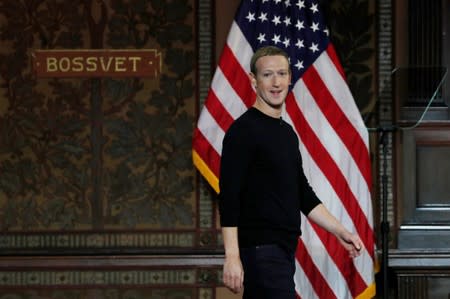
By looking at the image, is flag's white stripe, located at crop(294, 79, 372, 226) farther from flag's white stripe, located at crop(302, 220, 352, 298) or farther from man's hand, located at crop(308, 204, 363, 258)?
man's hand, located at crop(308, 204, 363, 258)

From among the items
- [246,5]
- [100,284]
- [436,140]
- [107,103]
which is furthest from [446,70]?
[100,284]

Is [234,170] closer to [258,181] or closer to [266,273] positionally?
[258,181]

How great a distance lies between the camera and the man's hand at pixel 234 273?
148 inches

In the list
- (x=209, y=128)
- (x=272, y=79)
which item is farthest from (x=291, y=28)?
(x=272, y=79)

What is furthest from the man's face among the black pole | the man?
the black pole

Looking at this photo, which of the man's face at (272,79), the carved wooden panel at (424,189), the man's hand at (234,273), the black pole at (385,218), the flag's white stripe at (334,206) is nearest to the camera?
the man's hand at (234,273)

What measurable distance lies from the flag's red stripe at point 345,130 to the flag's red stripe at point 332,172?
120mm

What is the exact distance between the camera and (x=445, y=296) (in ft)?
20.6

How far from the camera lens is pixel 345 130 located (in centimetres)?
622

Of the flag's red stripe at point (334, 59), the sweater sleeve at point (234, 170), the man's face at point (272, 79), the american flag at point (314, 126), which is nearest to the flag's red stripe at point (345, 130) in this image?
the american flag at point (314, 126)

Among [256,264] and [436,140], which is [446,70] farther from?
[256,264]

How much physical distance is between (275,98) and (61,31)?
9.09ft

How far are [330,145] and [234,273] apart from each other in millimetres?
2571

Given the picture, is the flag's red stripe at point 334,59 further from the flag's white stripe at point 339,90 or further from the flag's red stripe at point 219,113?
the flag's red stripe at point 219,113
